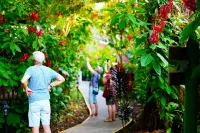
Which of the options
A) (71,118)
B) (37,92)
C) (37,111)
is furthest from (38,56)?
(71,118)

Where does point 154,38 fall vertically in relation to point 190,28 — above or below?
above

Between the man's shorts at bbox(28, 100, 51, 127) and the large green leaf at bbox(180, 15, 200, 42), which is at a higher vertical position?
the large green leaf at bbox(180, 15, 200, 42)

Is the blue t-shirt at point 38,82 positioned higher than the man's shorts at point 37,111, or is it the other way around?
the blue t-shirt at point 38,82

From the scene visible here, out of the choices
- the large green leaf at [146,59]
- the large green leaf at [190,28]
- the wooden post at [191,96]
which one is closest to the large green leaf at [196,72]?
the wooden post at [191,96]

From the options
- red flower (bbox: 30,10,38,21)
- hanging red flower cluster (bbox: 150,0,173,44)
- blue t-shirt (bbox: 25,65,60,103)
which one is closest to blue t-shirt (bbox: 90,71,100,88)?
red flower (bbox: 30,10,38,21)

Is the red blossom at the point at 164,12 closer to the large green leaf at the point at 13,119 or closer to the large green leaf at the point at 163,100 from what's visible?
the large green leaf at the point at 163,100

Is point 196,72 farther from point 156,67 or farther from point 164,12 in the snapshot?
point 164,12

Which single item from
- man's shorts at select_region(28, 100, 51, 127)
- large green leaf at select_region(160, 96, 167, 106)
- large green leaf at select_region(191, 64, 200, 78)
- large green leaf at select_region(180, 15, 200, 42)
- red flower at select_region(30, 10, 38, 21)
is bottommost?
man's shorts at select_region(28, 100, 51, 127)

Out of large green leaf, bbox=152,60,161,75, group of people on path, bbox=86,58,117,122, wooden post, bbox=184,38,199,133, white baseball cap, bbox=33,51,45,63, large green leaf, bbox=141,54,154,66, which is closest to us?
wooden post, bbox=184,38,199,133

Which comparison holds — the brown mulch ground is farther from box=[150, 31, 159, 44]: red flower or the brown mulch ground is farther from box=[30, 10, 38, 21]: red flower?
box=[150, 31, 159, 44]: red flower

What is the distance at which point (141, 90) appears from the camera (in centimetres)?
868

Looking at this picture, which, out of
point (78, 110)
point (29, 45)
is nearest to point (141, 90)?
point (29, 45)

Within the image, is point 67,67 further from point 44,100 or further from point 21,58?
point 44,100

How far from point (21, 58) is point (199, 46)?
17.8 feet
